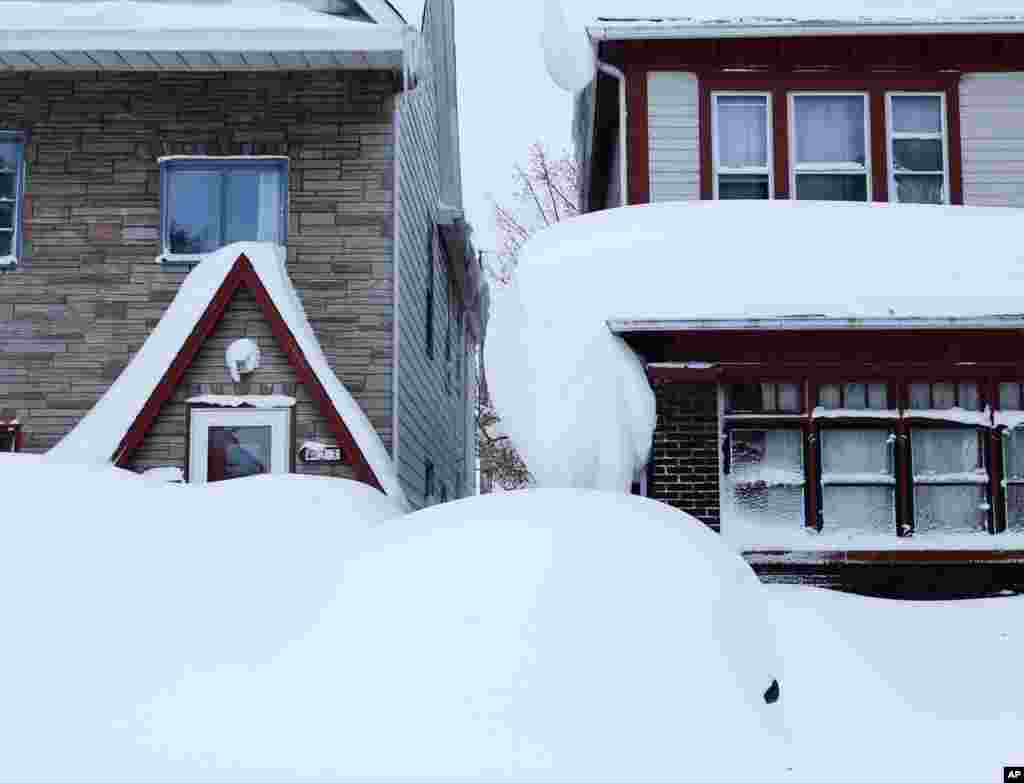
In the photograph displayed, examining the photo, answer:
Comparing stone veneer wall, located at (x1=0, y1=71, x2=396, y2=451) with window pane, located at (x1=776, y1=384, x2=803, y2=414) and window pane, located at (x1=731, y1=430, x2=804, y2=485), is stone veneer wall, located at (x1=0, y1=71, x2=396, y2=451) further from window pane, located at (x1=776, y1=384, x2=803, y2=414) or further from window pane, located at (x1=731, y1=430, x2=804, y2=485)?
window pane, located at (x1=776, y1=384, x2=803, y2=414)

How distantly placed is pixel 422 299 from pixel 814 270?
5977mm

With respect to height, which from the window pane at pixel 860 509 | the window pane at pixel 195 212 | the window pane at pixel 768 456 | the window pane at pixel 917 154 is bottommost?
the window pane at pixel 860 509

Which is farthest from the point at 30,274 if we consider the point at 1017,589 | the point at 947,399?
the point at 1017,589

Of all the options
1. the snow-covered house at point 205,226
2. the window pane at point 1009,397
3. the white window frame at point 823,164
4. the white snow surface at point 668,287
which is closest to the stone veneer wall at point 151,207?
the snow-covered house at point 205,226

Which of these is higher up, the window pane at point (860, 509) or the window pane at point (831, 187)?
the window pane at point (831, 187)

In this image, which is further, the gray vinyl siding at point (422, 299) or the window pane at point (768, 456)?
the gray vinyl siding at point (422, 299)

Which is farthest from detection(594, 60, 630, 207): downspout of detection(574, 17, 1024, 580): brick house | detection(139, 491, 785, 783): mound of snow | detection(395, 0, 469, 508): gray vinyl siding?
detection(139, 491, 785, 783): mound of snow

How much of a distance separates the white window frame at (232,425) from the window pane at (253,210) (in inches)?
74.3

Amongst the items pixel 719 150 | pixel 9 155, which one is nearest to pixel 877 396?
pixel 719 150

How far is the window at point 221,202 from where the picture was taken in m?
11.8

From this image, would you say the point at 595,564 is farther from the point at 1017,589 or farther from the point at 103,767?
the point at 1017,589

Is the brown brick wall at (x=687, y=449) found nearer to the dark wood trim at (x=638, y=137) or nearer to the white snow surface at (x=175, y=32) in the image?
the dark wood trim at (x=638, y=137)

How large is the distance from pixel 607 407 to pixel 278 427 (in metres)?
3.57

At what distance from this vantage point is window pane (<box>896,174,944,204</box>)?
36.6ft
